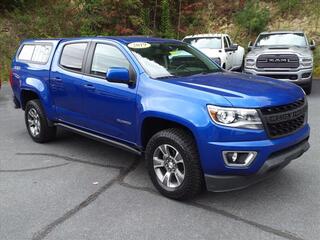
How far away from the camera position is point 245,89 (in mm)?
4266

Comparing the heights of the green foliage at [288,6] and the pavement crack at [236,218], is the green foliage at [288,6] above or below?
above

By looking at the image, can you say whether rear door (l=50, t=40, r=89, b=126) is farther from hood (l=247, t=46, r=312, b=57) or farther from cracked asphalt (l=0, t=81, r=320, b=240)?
hood (l=247, t=46, r=312, b=57)

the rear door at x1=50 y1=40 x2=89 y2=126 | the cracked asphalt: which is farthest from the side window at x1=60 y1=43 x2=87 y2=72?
the cracked asphalt

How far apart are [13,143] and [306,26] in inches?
637

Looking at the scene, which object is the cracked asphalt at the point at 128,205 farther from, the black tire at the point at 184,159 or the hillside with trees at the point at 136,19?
the hillside with trees at the point at 136,19

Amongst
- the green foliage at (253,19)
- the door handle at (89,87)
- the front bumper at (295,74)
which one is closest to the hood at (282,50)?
the front bumper at (295,74)

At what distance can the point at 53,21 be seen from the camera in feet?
64.3

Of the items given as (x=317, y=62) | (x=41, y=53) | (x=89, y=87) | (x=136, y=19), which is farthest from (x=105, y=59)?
(x=136, y=19)

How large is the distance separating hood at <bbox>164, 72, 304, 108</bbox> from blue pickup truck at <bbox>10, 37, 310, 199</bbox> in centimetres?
1

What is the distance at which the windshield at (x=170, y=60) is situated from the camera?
4918mm

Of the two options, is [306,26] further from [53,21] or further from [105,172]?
[105,172]

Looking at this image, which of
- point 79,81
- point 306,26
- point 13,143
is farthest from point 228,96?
point 306,26

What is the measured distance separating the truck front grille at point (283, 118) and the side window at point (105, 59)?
1866 mm

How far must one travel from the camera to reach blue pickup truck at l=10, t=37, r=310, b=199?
393 cm
